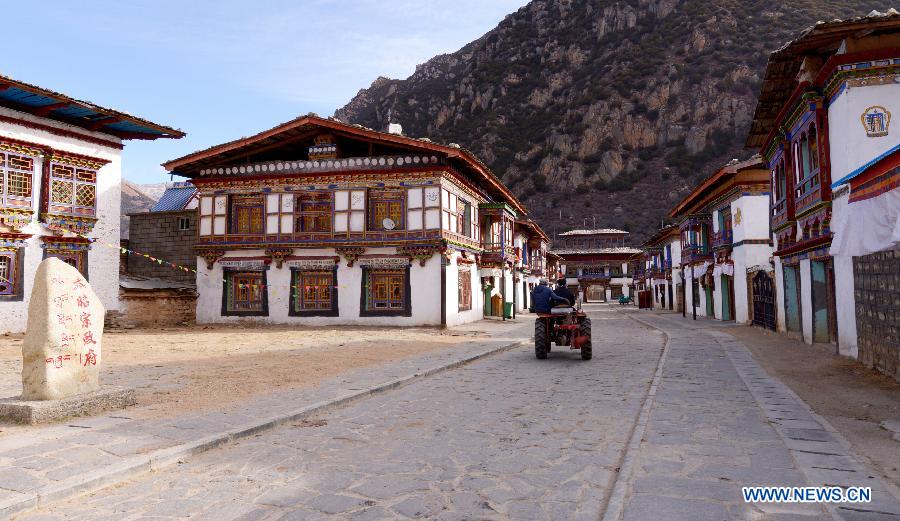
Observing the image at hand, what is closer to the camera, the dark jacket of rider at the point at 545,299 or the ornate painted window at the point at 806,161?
the dark jacket of rider at the point at 545,299

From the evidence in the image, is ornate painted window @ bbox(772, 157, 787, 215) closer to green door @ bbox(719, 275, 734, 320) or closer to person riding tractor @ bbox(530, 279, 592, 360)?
person riding tractor @ bbox(530, 279, 592, 360)

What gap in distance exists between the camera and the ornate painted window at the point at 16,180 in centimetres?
1920

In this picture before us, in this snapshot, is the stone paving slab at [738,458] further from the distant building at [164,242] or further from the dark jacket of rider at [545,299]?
the distant building at [164,242]

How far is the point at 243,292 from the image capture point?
26375mm

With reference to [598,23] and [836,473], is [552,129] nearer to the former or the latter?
[598,23]

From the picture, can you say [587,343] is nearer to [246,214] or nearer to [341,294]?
[341,294]

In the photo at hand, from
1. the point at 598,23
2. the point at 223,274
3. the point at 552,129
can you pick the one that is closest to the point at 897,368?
the point at 223,274

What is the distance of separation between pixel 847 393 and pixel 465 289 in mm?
20278

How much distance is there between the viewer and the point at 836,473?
183 inches

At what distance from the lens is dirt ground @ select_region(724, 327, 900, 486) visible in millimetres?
5543

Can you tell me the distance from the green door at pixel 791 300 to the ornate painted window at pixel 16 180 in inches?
1055

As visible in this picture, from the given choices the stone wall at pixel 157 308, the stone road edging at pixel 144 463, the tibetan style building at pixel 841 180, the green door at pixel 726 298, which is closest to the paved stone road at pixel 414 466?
the stone road edging at pixel 144 463

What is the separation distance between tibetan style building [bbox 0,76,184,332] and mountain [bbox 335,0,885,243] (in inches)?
2939

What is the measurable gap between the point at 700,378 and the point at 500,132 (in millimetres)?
100544
